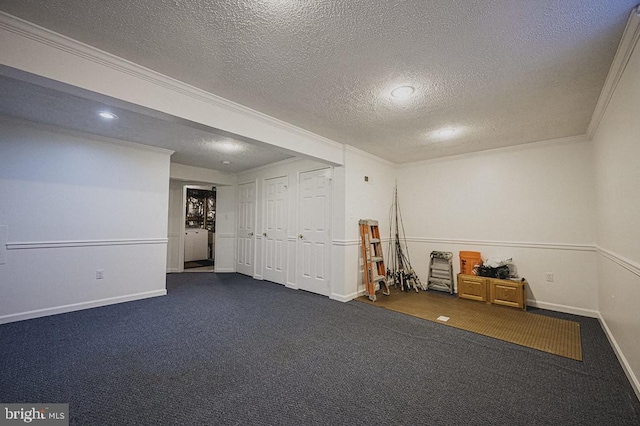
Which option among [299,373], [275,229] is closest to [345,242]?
[275,229]

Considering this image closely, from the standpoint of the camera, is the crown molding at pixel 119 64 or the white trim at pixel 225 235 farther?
the white trim at pixel 225 235

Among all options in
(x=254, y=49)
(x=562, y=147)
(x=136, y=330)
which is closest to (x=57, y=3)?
(x=254, y=49)

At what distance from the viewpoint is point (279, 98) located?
247 cm

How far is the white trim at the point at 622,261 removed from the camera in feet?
5.67

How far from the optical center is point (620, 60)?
1795mm

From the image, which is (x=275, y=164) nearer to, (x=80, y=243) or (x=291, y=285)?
(x=291, y=285)

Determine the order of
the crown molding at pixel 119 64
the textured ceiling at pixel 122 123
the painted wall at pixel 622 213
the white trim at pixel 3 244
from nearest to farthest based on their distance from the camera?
the crown molding at pixel 119 64, the painted wall at pixel 622 213, the textured ceiling at pixel 122 123, the white trim at pixel 3 244

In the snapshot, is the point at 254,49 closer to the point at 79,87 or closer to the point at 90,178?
the point at 79,87

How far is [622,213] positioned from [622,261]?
0.38 meters

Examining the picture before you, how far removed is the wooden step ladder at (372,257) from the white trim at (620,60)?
2853 mm

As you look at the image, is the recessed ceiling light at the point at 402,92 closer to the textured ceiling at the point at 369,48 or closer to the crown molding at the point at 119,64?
the textured ceiling at the point at 369,48

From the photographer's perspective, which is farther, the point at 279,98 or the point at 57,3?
the point at 279,98

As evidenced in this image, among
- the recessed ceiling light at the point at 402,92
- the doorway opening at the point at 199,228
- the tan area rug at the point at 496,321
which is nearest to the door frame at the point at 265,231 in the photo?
the tan area rug at the point at 496,321

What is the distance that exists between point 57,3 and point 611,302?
16.0 feet
